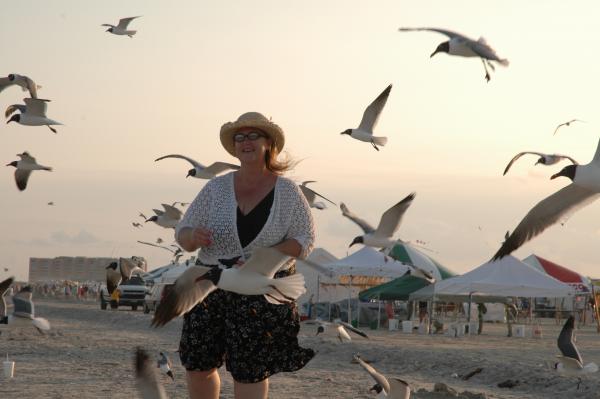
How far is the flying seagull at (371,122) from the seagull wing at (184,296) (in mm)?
9381

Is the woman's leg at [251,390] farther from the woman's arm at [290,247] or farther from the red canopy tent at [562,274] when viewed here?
the red canopy tent at [562,274]

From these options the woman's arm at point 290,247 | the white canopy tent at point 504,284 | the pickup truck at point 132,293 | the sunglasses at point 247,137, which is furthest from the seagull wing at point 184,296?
the pickup truck at point 132,293

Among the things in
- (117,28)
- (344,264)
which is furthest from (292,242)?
(344,264)

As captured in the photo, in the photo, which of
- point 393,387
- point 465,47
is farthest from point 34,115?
point 393,387

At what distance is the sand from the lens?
9609mm

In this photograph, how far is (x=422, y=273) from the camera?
17.2 metres

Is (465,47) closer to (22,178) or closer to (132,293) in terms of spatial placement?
(22,178)

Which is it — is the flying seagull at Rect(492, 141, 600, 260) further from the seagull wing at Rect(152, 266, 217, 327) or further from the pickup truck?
the pickup truck

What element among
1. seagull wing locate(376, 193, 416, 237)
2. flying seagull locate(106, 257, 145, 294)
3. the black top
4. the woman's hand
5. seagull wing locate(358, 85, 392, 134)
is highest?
seagull wing locate(358, 85, 392, 134)

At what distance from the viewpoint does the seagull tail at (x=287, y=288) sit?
15.0 ft

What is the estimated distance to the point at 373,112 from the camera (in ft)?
46.0

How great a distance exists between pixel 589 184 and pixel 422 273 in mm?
9528

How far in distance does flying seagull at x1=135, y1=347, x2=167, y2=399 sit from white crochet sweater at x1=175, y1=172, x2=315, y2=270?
694 mm

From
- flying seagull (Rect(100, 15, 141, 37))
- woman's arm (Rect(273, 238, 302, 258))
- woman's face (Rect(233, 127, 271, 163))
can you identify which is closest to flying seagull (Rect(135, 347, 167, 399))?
woman's arm (Rect(273, 238, 302, 258))
